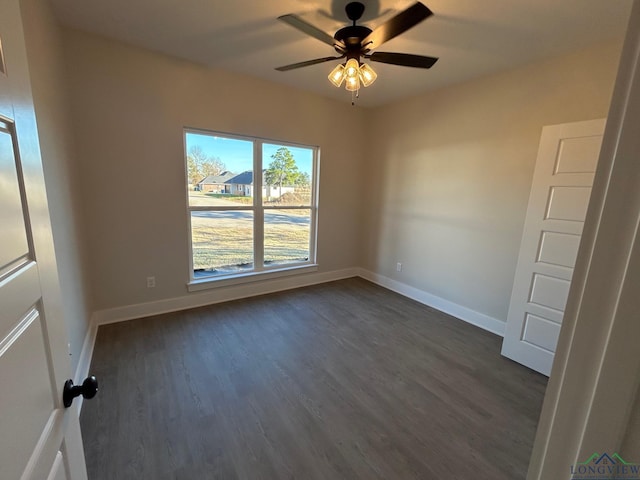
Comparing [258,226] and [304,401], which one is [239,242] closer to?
[258,226]

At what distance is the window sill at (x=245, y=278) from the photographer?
3349mm

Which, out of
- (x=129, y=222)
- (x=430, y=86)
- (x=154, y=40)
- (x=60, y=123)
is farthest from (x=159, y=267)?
(x=430, y=86)

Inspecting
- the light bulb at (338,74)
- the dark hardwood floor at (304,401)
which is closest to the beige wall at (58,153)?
the dark hardwood floor at (304,401)

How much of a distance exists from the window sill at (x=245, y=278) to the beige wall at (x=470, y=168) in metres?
1.29

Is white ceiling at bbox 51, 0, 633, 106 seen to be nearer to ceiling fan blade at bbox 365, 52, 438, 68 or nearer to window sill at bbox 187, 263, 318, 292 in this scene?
Answer: ceiling fan blade at bbox 365, 52, 438, 68

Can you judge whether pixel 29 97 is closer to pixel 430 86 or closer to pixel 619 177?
pixel 619 177

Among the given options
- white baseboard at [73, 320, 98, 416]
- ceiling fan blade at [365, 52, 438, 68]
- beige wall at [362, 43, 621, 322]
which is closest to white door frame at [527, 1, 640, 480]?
ceiling fan blade at [365, 52, 438, 68]

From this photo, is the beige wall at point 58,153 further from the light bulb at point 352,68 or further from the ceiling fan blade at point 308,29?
the light bulb at point 352,68

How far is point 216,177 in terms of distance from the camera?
11.0 feet

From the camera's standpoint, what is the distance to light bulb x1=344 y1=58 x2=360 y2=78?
6.48 feet

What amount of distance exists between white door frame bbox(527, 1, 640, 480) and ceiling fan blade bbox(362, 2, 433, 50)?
1.44 m

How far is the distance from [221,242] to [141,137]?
1.41 metres

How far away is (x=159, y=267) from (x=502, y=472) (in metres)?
3.34

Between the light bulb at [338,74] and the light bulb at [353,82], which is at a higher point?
the light bulb at [338,74]
